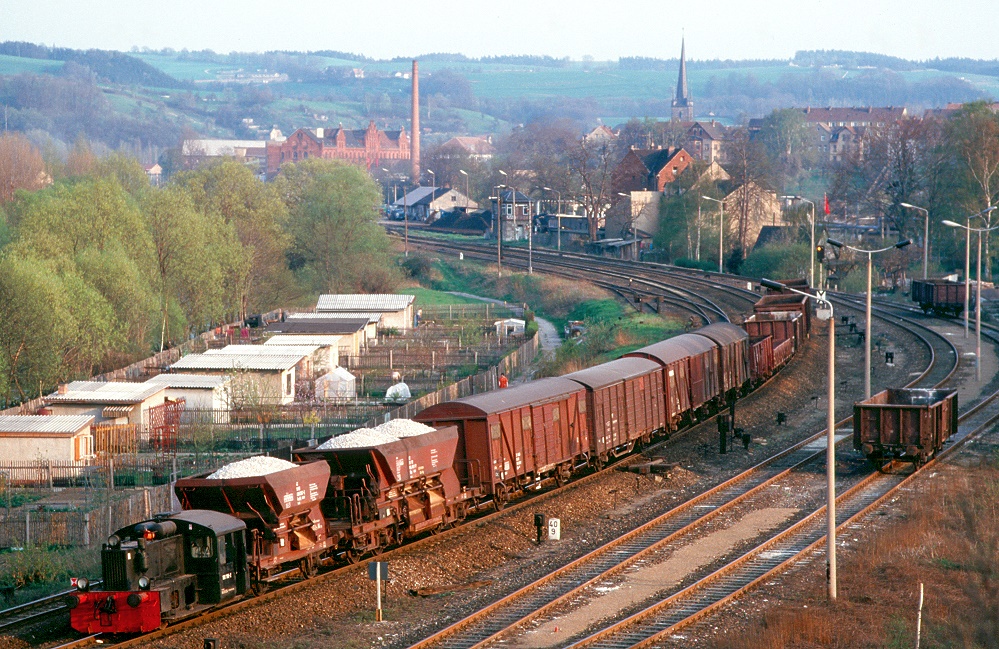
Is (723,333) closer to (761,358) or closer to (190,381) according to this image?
(761,358)

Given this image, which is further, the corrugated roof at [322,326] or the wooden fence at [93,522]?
the corrugated roof at [322,326]

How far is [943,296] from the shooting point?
217 feet

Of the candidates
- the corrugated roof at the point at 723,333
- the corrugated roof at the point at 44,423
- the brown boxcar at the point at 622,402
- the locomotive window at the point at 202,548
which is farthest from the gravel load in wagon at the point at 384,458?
the corrugated roof at the point at 723,333

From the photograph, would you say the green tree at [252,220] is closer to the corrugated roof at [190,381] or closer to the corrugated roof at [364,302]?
the corrugated roof at [364,302]

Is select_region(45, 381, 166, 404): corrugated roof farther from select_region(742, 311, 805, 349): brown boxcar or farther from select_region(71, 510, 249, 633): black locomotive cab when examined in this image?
select_region(742, 311, 805, 349): brown boxcar

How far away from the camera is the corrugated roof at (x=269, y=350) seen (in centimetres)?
5506

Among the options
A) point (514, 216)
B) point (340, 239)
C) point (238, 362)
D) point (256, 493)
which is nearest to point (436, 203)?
point (514, 216)

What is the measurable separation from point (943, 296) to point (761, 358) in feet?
80.4

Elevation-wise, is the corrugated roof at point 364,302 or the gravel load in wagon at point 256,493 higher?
the gravel load in wagon at point 256,493

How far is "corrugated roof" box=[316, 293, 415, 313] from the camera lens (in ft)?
237

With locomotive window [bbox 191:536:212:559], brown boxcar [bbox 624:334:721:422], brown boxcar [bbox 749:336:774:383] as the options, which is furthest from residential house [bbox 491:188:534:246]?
locomotive window [bbox 191:536:212:559]

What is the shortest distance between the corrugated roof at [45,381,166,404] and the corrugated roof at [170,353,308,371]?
4.35 metres

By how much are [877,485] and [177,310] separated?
1919 inches

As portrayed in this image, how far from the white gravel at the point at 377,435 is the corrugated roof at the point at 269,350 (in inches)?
1191
